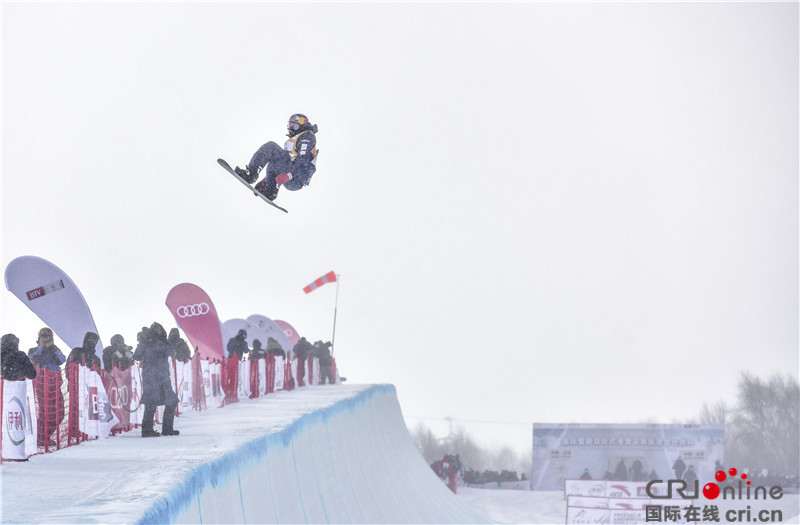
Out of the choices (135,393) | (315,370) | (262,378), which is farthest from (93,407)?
(315,370)

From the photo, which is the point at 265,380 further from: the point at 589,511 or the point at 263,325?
the point at 589,511

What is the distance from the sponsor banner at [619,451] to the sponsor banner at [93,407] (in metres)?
27.9

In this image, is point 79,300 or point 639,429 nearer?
point 79,300

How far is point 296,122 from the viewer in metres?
10.4

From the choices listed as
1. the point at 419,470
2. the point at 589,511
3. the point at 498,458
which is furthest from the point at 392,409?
the point at 498,458

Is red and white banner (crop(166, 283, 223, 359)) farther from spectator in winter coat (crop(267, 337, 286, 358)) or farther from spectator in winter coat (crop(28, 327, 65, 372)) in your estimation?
spectator in winter coat (crop(28, 327, 65, 372))

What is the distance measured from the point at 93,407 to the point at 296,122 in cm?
377

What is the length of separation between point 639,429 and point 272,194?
30.1 metres

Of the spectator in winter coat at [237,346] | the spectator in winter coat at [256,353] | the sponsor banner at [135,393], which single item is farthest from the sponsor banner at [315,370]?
the sponsor banner at [135,393]

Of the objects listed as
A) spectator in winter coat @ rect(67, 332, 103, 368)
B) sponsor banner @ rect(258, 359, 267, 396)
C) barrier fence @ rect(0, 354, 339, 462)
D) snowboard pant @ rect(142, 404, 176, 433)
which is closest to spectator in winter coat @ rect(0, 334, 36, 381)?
barrier fence @ rect(0, 354, 339, 462)

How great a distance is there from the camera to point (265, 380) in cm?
2042

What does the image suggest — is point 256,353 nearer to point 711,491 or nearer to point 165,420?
point 165,420

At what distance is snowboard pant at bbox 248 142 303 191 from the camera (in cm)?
1056

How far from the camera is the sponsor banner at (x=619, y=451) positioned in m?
37.2
